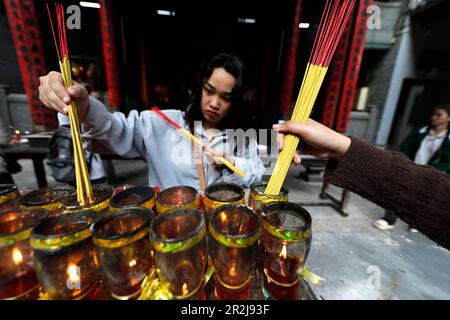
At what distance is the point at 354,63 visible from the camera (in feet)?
13.6

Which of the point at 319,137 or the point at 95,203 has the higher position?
the point at 319,137

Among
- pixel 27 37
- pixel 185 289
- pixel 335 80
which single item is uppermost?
pixel 27 37

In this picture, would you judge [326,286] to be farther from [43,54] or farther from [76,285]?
[43,54]

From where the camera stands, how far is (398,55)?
19.9 feet

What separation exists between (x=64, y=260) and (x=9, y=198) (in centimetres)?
38

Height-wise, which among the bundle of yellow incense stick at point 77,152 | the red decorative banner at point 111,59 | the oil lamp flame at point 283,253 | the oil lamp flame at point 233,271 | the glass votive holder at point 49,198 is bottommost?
the oil lamp flame at point 233,271

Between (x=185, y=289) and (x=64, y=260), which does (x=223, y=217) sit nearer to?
(x=185, y=289)

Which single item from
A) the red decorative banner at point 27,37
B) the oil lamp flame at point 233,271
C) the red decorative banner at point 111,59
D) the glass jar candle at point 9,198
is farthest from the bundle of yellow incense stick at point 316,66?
the red decorative banner at point 111,59

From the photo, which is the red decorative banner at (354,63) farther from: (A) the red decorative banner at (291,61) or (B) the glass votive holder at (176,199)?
(B) the glass votive holder at (176,199)

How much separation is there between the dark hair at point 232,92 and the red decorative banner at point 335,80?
12.1 feet

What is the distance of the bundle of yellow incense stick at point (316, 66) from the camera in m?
0.57

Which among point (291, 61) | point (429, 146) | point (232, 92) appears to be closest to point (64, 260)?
point (232, 92)

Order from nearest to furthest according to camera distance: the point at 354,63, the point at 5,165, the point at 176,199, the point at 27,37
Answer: the point at 176,199
the point at 5,165
the point at 27,37
the point at 354,63
